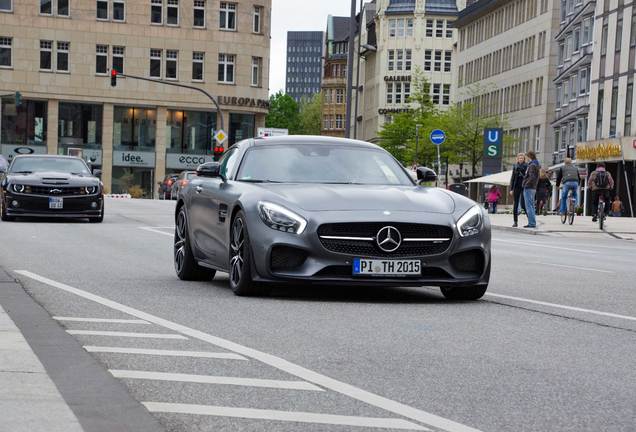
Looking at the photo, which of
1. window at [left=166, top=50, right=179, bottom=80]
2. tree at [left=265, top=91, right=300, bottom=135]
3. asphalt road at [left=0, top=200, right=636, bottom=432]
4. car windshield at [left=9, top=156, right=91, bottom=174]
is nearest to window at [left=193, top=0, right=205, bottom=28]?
window at [left=166, top=50, right=179, bottom=80]

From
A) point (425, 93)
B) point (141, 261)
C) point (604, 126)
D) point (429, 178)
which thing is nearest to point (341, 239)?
point (429, 178)

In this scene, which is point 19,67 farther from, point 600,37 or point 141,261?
point 141,261

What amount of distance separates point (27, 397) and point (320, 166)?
6950 millimetres

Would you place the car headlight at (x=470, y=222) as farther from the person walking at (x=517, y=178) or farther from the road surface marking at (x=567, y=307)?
the person walking at (x=517, y=178)

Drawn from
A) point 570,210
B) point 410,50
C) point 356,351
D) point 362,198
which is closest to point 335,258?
point 362,198

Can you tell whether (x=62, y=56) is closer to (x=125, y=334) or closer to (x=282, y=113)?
(x=125, y=334)

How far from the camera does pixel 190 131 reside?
91.4 metres

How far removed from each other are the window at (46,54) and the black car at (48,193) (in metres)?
59.6

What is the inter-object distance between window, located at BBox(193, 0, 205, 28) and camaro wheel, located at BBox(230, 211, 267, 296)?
265 feet

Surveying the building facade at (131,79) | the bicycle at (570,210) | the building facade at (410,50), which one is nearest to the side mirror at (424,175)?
the bicycle at (570,210)

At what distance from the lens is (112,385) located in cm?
672

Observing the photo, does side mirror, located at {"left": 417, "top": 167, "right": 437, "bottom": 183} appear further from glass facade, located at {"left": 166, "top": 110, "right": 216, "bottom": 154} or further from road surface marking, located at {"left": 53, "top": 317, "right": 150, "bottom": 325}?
glass facade, located at {"left": 166, "top": 110, "right": 216, "bottom": 154}

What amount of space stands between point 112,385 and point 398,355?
1977 millimetres

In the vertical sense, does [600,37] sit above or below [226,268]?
above
